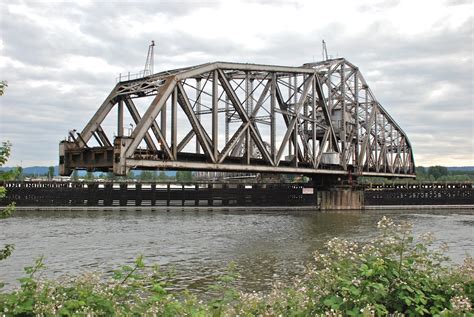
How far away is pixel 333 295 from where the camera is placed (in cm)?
821

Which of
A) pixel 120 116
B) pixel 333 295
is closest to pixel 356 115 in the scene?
pixel 120 116

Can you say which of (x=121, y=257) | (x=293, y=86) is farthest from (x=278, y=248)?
(x=293, y=86)

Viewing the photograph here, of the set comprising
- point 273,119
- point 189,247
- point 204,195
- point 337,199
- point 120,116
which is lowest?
point 189,247

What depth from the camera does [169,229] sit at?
145 feet

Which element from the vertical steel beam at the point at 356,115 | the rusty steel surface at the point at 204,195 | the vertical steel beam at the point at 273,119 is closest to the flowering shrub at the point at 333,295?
the vertical steel beam at the point at 273,119

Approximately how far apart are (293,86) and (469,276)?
4635 centimetres

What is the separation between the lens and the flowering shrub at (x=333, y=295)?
7625 millimetres

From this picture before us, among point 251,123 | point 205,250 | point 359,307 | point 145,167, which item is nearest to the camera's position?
point 359,307

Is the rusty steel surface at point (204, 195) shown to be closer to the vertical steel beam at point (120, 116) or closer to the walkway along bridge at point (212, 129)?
the walkway along bridge at point (212, 129)

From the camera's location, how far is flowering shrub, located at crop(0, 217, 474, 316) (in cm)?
762

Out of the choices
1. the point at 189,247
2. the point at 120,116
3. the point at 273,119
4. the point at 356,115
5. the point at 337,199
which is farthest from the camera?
the point at 356,115

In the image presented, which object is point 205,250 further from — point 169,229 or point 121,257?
point 169,229

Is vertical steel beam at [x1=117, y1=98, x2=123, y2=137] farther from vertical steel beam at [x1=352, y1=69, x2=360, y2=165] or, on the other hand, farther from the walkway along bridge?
vertical steel beam at [x1=352, y1=69, x2=360, y2=165]

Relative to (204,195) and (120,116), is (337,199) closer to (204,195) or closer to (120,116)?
(204,195)
